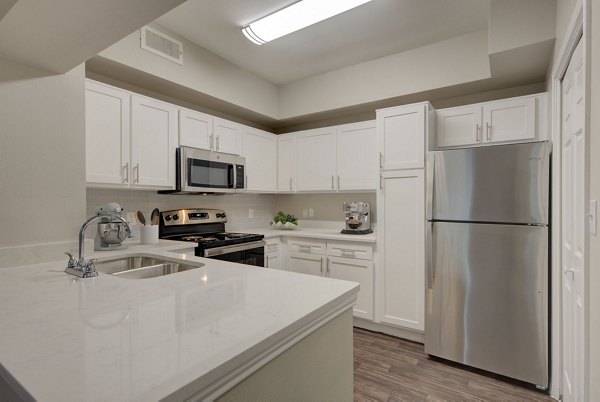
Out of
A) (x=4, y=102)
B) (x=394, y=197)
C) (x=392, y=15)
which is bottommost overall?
(x=394, y=197)

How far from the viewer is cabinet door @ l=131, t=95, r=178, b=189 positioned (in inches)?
97.8

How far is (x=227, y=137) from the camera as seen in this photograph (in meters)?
3.24

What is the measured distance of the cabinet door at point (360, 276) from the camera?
302 cm

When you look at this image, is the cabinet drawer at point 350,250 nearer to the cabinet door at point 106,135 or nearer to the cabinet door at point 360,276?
the cabinet door at point 360,276

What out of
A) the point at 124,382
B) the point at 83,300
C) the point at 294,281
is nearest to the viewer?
the point at 124,382

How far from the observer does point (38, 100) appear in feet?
5.44

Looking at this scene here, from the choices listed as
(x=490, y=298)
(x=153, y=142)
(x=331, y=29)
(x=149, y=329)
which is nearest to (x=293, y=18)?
(x=331, y=29)

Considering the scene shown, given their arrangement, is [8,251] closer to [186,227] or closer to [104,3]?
[104,3]

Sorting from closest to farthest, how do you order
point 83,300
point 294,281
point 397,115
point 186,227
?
1. point 83,300
2. point 294,281
3. point 397,115
4. point 186,227

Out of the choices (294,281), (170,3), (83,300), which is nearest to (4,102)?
(170,3)

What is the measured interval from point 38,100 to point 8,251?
768 mm

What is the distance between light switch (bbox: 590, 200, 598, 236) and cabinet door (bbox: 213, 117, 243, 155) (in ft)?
9.04

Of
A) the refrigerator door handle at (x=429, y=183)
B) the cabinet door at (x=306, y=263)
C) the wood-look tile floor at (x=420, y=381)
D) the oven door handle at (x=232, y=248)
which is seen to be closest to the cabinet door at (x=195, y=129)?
the oven door handle at (x=232, y=248)

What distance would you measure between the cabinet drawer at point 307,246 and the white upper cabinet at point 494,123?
1453 millimetres
